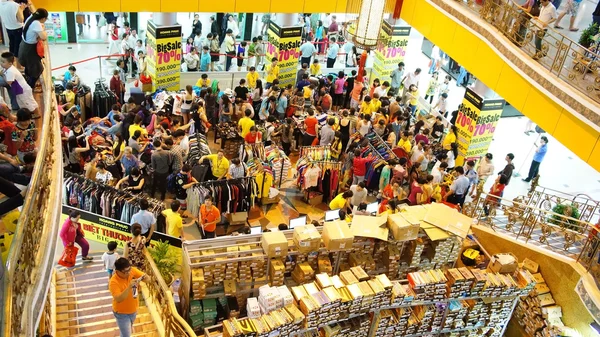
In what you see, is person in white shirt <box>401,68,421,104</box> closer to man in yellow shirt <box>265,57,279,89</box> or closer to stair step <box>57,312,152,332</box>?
man in yellow shirt <box>265,57,279,89</box>

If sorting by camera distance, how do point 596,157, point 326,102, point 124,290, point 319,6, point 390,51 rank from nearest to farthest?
point 124,290 < point 596,157 < point 326,102 < point 319,6 < point 390,51

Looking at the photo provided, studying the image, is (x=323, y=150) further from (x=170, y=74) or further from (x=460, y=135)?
(x=170, y=74)

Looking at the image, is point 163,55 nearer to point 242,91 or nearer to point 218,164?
point 242,91

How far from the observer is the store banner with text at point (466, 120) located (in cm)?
1406

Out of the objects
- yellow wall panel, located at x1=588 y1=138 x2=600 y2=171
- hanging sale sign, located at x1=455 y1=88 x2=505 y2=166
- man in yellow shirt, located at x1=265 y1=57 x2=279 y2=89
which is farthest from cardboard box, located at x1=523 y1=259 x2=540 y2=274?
man in yellow shirt, located at x1=265 y1=57 x2=279 y2=89

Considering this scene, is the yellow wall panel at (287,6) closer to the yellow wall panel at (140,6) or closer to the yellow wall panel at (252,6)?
the yellow wall panel at (252,6)

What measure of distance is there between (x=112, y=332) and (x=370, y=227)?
3934 millimetres

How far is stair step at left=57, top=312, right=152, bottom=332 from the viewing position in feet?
26.2

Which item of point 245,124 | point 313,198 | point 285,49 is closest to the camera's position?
point 313,198

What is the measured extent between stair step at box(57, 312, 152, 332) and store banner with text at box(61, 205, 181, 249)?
1461 millimetres

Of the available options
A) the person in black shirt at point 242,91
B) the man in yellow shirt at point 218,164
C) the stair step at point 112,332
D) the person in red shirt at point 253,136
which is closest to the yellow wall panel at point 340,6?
the person in black shirt at point 242,91

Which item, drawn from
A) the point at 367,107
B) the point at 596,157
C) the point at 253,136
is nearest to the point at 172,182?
the point at 253,136

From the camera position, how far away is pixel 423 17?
14797 mm

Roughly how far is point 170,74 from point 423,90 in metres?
8.40
